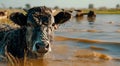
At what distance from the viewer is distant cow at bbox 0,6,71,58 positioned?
571 centimetres

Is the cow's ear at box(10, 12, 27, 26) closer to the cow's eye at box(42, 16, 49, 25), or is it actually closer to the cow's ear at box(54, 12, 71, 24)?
the cow's eye at box(42, 16, 49, 25)

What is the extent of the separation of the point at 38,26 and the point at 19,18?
0.69 meters

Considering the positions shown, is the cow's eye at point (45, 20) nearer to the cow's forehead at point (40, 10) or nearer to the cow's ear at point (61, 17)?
the cow's forehead at point (40, 10)

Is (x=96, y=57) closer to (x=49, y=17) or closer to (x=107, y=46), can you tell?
(x=107, y=46)

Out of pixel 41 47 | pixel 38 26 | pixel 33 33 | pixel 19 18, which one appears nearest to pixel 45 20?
pixel 38 26

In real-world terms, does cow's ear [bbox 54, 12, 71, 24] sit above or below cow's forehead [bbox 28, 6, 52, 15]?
below

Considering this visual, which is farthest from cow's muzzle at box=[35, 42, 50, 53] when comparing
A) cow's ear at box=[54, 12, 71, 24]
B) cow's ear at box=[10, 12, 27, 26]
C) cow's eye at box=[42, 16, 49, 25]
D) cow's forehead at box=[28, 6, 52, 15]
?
cow's ear at box=[54, 12, 71, 24]

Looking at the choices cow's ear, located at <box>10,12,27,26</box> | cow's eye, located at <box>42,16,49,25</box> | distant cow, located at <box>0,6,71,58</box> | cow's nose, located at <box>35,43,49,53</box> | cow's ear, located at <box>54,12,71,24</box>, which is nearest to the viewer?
cow's nose, located at <box>35,43,49,53</box>

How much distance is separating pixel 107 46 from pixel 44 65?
13.5 ft

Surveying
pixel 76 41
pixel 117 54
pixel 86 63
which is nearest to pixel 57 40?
pixel 76 41

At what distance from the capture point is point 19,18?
6.54 meters

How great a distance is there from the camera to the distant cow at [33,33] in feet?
18.7

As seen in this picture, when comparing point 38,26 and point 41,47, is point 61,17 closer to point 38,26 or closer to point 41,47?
point 38,26

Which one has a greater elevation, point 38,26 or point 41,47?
point 38,26
